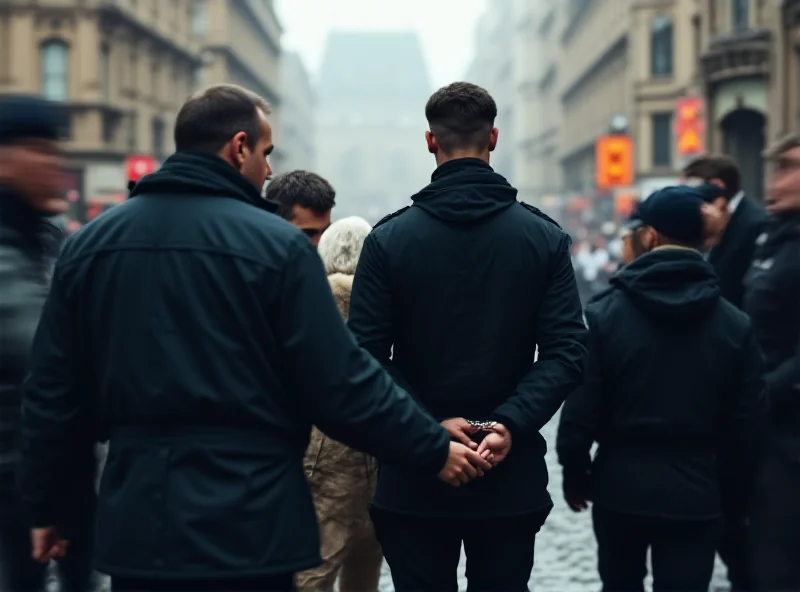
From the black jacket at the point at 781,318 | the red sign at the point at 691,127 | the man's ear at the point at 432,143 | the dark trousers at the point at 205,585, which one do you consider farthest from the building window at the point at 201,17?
the dark trousers at the point at 205,585

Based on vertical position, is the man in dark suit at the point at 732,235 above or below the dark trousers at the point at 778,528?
above

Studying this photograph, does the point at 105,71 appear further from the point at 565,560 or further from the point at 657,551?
the point at 657,551

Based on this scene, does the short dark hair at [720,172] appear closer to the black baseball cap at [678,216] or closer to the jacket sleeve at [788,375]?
the black baseball cap at [678,216]

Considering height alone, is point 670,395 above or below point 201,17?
below

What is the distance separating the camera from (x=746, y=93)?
29.6m

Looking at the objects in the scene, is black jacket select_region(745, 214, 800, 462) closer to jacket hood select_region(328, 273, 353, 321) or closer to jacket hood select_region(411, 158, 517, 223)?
jacket hood select_region(411, 158, 517, 223)

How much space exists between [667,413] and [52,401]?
2.34 metres

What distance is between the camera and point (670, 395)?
5.01 metres

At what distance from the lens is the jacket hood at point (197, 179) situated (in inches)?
145

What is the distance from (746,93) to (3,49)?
22.5 metres

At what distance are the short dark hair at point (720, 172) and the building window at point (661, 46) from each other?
41325mm

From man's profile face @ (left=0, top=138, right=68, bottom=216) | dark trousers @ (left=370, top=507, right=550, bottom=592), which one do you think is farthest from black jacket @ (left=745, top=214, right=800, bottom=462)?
man's profile face @ (left=0, top=138, right=68, bottom=216)

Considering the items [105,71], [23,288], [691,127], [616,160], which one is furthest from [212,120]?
[105,71]

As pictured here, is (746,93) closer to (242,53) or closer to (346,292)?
(346,292)
